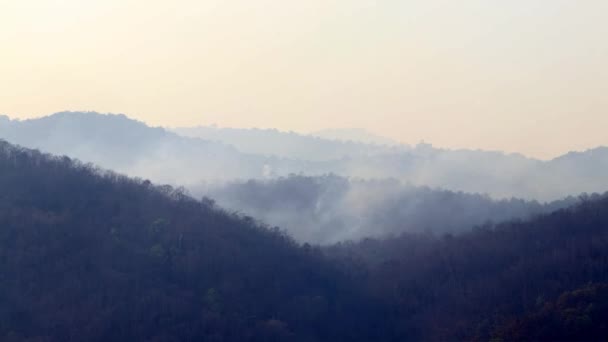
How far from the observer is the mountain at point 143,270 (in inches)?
2601

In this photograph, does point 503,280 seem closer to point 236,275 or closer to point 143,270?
point 236,275

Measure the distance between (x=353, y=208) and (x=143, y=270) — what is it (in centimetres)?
7487

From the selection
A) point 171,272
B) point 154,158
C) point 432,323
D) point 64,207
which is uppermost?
point 154,158

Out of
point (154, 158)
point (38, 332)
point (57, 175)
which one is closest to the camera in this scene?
point (38, 332)

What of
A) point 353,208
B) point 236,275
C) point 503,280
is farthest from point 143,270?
point 353,208

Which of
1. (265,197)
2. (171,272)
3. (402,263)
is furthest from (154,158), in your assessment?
(171,272)

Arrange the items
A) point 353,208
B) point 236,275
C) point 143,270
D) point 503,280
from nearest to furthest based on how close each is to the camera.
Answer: point 143,270, point 236,275, point 503,280, point 353,208

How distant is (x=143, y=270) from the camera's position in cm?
7562

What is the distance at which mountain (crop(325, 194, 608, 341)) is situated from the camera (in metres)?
60.9

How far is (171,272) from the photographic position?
77312 mm

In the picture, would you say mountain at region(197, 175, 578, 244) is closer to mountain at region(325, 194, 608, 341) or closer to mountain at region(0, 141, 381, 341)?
mountain at region(325, 194, 608, 341)

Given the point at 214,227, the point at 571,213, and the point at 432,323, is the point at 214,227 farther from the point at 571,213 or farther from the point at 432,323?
the point at 571,213

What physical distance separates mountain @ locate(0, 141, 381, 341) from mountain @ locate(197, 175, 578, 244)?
4086cm

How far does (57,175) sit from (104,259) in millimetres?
16028
